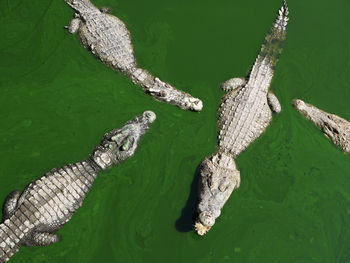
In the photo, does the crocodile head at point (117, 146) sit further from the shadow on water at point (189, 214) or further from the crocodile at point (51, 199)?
the shadow on water at point (189, 214)

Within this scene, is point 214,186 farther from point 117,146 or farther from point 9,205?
point 9,205

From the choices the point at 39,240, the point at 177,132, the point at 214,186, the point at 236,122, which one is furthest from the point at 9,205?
the point at 236,122

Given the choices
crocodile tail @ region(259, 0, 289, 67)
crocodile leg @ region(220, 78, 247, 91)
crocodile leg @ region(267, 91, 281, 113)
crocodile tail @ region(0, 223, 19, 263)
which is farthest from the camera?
crocodile tail @ region(259, 0, 289, 67)

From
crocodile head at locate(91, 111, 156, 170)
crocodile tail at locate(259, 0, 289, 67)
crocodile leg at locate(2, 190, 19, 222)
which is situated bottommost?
crocodile leg at locate(2, 190, 19, 222)

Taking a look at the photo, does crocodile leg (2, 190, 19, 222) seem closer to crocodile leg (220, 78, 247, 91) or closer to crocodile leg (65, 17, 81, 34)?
crocodile leg (65, 17, 81, 34)

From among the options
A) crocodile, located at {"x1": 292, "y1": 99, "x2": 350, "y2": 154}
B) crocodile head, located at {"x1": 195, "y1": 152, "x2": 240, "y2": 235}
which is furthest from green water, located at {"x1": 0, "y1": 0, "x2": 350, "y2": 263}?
crocodile head, located at {"x1": 195, "y1": 152, "x2": 240, "y2": 235}

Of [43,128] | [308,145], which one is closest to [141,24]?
[43,128]
